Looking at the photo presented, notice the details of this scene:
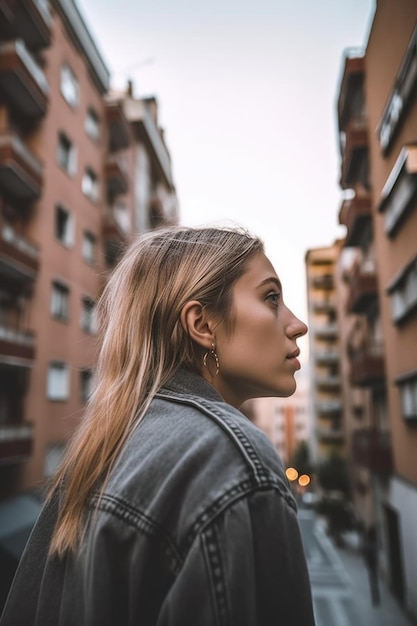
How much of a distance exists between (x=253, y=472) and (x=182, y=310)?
16.7 inches

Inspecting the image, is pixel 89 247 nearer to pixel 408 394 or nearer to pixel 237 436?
pixel 408 394

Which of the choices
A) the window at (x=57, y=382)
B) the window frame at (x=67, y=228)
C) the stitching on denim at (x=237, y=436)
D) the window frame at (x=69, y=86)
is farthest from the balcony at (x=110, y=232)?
the stitching on denim at (x=237, y=436)

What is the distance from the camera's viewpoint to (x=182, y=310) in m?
1.14

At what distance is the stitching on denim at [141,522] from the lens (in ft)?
2.79

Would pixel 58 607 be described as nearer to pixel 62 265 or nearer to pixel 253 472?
pixel 253 472

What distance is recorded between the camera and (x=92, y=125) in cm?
1738

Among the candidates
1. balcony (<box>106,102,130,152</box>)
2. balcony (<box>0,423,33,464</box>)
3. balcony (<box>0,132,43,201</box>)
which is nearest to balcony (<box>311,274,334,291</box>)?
balcony (<box>106,102,130,152</box>)

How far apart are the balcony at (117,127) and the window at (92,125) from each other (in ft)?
2.82

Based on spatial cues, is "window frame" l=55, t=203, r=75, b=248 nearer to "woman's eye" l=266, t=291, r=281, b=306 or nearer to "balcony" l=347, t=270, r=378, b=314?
"balcony" l=347, t=270, r=378, b=314

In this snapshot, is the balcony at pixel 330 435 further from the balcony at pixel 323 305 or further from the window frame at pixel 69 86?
the window frame at pixel 69 86

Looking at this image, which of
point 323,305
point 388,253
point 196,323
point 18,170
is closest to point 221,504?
point 196,323

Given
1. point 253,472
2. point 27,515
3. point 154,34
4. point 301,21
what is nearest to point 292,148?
point 301,21

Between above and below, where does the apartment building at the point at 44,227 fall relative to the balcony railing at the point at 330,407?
above

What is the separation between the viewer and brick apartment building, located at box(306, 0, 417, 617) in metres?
6.34
